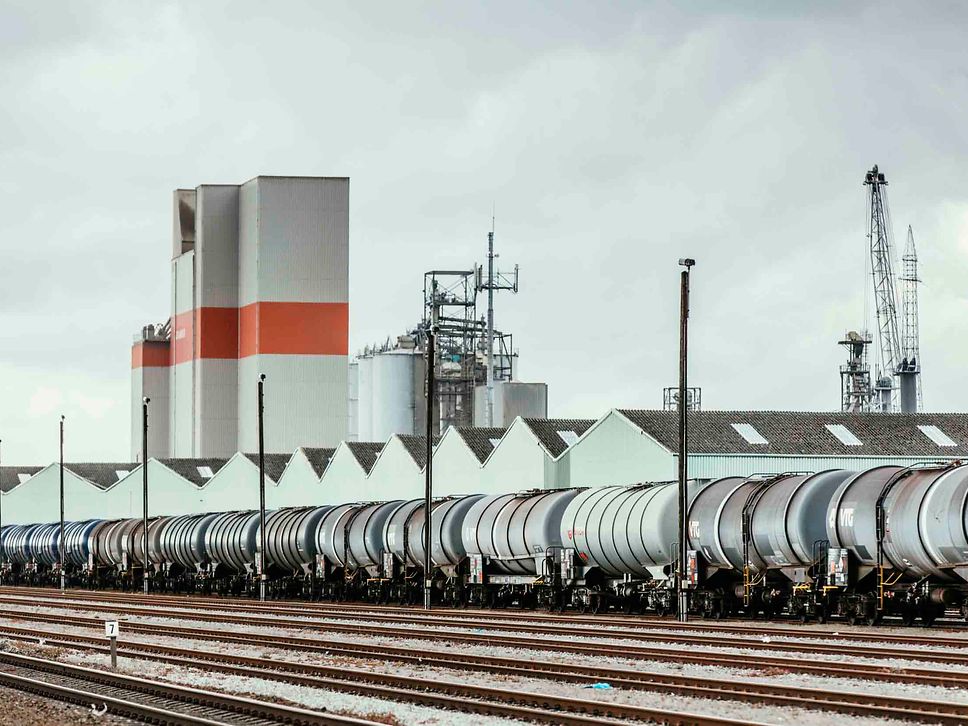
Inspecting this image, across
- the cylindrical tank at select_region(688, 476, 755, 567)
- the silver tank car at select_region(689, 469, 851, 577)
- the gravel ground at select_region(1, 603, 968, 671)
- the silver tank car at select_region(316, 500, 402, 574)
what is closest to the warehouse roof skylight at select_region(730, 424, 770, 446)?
the silver tank car at select_region(316, 500, 402, 574)

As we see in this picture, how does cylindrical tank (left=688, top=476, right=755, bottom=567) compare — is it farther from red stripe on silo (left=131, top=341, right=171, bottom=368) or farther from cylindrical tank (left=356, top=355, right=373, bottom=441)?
red stripe on silo (left=131, top=341, right=171, bottom=368)

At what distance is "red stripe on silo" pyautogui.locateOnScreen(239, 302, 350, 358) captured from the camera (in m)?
101

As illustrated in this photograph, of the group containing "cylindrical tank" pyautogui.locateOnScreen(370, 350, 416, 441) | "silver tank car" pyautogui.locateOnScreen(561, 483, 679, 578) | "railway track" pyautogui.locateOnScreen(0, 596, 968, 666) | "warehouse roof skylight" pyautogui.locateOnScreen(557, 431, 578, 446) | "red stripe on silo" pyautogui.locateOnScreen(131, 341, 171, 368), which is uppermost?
"red stripe on silo" pyautogui.locateOnScreen(131, 341, 171, 368)

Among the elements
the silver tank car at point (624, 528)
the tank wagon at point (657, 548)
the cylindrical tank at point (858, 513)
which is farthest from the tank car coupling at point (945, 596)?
the silver tank car at point (624, 528)

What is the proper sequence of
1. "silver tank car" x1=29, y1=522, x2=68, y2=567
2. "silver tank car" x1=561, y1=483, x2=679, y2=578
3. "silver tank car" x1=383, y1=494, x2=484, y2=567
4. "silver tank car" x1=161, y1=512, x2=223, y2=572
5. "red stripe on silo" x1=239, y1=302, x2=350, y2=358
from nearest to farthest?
"silver tank car" x1=561, y1=483, x2=679, y2=578
"silver tank car" x1=383, y1=494, x2=484, y2=567
"silver tank car" x1=161, y1=512, x2=223, y2=572
"silver tank car" x1=29, y1=522, x2=68, y2=567
"red stripe on silo" x1=239, y1=302, x2=350, y2=358

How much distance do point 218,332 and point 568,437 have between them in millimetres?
33505

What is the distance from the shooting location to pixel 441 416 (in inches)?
4176

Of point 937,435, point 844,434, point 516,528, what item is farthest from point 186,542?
point 937,435

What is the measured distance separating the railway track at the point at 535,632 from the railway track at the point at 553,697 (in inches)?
122

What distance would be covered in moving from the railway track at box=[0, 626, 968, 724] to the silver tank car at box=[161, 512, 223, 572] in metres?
45.3

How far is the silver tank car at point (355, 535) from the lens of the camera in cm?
5578

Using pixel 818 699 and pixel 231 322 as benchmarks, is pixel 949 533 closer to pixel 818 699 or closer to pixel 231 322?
pixel 818 699

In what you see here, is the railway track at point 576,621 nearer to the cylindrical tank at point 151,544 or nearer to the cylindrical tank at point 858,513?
the cylindrical tank at point 858,513

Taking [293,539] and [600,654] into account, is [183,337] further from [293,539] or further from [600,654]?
[600,654]
